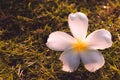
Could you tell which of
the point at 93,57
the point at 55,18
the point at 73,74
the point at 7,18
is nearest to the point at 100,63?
the point at 93,57

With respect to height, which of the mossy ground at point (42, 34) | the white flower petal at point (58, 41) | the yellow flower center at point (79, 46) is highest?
the white flower petal at point (58, 41)

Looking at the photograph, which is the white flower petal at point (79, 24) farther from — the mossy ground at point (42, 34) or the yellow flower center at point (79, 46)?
the mossy ground at point (42, 34)

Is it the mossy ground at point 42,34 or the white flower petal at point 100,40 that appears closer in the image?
the white flower petal at point 100,40

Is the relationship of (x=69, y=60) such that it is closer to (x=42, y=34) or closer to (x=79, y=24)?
(x=79, y=24)

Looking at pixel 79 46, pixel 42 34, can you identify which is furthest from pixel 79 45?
pixel 42 34

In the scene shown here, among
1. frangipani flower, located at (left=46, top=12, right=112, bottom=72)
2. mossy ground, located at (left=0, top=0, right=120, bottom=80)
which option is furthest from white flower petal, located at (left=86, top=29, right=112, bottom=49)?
mossy ground, located at (left=0, top=0, right=120, bottom=80)

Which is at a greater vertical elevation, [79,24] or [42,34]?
[79,24]

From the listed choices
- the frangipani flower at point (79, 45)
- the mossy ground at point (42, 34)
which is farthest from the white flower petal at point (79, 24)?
the mossy ground at point (42, 34)

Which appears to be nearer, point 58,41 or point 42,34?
point 58,41
